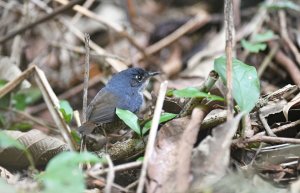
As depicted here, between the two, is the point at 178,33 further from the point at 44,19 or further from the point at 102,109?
the point at 102,109

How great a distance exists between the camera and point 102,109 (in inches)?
164

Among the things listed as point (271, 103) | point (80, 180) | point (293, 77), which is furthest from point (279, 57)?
point (80, 180)

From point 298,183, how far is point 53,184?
Answer: 1.22m

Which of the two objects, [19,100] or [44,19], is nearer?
[19,100]

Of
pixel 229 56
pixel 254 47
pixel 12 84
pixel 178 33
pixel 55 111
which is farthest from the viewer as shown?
pixel 178 33

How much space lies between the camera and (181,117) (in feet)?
10.8

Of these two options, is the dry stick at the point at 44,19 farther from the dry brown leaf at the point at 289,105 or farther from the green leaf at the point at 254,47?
the dry brown leaf at the point at 289,105

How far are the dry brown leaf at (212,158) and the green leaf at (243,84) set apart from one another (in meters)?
0.24

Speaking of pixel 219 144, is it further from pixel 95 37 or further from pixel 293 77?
pixel 95 37

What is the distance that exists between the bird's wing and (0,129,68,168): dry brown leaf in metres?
0.43

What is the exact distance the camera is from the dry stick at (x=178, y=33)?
6.64 meters

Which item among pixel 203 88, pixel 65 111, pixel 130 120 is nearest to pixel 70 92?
pixel 65 111

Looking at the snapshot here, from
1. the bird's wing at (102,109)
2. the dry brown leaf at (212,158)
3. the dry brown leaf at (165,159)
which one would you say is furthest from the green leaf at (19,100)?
the dry brown leaf at (212,158)

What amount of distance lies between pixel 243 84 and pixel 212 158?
0.58 m
